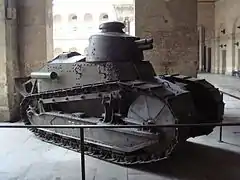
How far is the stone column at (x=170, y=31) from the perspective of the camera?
11008 millimetres

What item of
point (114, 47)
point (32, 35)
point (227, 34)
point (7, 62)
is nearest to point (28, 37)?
point (32, 35)

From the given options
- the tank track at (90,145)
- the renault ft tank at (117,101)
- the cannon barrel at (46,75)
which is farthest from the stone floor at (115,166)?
the cannon barrel at (46,75)

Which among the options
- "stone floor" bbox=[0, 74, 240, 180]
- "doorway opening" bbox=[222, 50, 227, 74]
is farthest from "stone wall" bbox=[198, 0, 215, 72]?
"stone floor" bbox=[0, 74, 240, 180]

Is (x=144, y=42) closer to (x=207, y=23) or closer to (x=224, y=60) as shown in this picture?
(x=224, y=60)

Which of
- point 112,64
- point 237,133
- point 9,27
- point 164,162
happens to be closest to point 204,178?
point 164,162

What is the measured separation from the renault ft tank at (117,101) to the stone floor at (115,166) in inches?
11.5

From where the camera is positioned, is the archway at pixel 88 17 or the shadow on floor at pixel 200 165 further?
the archway at pixel 88 17

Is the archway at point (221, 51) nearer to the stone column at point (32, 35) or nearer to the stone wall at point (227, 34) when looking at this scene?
the stone wall at point (227, 34)

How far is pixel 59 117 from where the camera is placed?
817 cm

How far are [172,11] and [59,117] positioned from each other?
4.85 m

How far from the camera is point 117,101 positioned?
6.98 meters

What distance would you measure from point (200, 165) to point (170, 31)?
5416 mm

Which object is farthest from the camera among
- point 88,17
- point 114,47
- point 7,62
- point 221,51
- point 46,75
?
point 88,17

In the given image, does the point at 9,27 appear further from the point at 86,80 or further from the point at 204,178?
the point at 204,178
